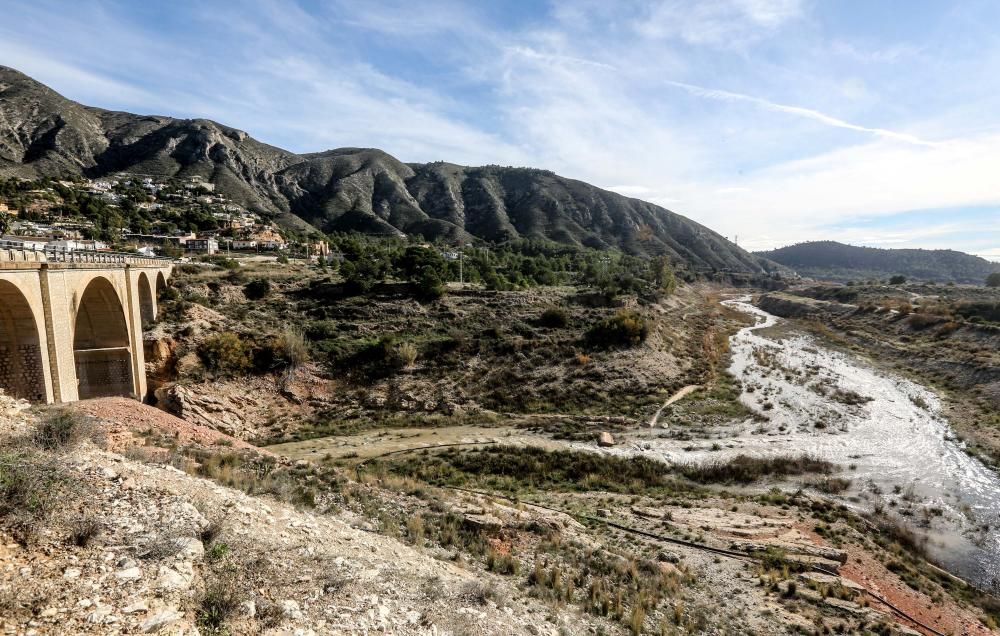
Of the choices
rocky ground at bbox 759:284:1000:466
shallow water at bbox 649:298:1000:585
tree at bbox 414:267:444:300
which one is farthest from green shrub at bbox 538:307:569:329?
rocky ground at bbox 759:284:1000:466

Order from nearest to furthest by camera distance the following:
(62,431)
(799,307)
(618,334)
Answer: (62,431) < (618,334) < (799,307)

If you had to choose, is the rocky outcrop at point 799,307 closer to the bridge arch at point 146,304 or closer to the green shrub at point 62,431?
the bridge arch at point 146,304

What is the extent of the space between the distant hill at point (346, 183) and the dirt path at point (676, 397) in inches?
3446

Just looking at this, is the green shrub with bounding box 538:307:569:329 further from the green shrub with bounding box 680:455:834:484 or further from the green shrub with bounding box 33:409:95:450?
the green shrub with bounding box 33:409:95:450

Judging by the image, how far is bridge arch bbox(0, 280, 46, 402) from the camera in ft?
50.5

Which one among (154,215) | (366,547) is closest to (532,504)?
(366,547)

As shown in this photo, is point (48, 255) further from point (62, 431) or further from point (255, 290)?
point (255, 290)

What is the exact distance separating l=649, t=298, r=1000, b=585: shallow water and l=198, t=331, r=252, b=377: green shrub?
25.1m

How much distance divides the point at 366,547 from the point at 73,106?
145 meters

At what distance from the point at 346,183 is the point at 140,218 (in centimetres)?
6670

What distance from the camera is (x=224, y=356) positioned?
2847 cm

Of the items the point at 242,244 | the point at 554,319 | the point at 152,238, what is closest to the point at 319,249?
the point at 242,244

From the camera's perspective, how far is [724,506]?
17219 millimetres

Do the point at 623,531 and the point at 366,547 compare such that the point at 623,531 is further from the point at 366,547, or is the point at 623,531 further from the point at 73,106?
the point at 73,106
